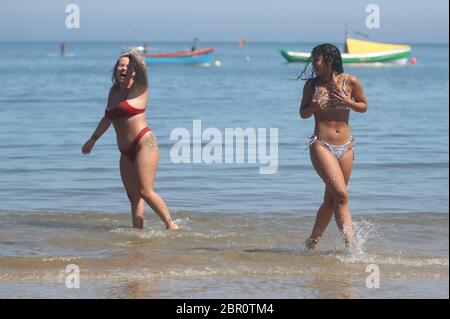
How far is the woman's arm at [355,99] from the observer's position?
7836 millimetres

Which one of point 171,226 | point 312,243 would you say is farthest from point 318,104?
point 171,226

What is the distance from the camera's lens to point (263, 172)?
14.0 meters

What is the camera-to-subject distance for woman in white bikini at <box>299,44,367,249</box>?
786 cm

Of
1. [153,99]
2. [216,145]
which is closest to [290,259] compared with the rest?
[216,145]

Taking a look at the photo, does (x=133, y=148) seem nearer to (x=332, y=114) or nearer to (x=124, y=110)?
(x=124, y=110)

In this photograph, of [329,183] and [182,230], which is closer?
[329,183]

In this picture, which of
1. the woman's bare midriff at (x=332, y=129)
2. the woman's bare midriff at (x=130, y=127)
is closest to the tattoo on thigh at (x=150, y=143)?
the woman's bare midriff at (x=130, y=127)

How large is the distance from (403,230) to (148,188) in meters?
2.61

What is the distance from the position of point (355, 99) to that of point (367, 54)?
232 ft

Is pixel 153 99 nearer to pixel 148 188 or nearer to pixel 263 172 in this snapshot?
pixel 263 172

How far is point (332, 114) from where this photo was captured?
794cm
